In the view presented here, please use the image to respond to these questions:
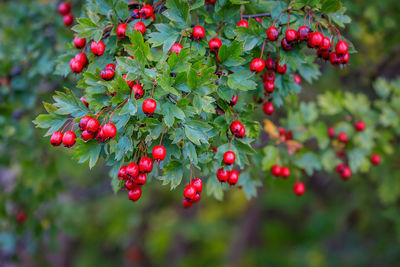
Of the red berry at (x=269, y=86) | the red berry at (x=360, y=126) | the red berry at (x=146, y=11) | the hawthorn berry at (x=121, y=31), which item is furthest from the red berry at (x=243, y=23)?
the red berry at (x=360, y=126)

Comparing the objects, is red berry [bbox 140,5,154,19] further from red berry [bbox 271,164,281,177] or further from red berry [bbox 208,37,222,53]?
red berry [bbox 271,164,281,177]

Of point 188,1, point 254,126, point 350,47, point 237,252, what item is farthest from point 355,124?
point 237,252

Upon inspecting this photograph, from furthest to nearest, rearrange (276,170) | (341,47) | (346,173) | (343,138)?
1. (343,138)
2. (346,173)
3. (276,170)
4. (341,47)

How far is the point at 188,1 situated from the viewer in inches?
77.2

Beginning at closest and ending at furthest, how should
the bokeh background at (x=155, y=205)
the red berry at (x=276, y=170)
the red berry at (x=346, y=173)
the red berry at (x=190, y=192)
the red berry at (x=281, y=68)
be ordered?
the red berry at (x=190, y=192), the red berry at (x=281, y=68), the red berry at (x=276, y=170), the red berry at (x=346, y=173), the bokeh background at (x=155, y=205)

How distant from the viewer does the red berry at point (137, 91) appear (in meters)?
1.63

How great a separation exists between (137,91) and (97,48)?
1.51ft

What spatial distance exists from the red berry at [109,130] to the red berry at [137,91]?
18cm

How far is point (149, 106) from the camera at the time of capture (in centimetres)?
156

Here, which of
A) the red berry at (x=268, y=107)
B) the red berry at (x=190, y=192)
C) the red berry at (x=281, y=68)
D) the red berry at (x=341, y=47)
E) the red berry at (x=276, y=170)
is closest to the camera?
the red berry at (x=190, y=192)

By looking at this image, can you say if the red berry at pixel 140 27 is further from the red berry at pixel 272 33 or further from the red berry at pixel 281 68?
the red berry at pixel 281 68

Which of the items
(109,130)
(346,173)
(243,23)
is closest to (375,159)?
(346,173)

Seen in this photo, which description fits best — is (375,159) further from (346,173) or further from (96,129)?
(96,129)

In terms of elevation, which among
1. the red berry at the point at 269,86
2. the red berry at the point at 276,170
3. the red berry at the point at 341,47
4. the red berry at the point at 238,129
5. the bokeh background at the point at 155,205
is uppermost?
the red berry at the point at 341,47
